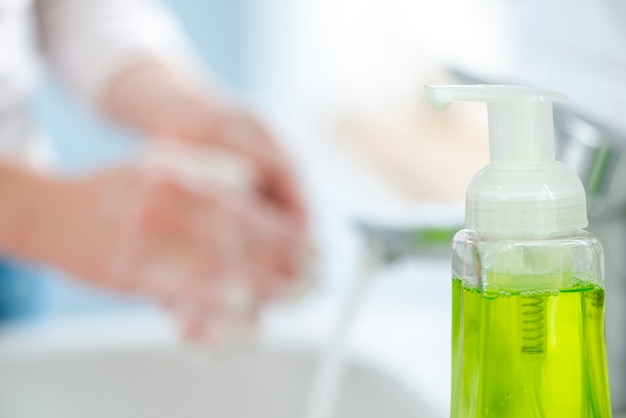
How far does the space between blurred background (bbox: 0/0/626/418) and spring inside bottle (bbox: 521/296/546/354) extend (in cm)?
9

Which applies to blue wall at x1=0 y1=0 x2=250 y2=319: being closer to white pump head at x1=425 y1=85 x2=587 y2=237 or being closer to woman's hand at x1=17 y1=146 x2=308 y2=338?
woman's hand at x1=17 y1=146 x2=308 y2=338

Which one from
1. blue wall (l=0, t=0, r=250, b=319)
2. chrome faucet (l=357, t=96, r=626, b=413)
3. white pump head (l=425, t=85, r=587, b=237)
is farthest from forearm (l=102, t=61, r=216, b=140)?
blue wall (l=0, t=0, r=250, b=319)

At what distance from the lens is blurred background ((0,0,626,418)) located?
1.12ft

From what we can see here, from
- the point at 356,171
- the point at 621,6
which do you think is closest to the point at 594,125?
the point at 621,6

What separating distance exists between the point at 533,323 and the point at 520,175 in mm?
36

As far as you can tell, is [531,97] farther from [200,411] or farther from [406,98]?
[406,98]

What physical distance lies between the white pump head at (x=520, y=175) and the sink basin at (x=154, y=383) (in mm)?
454

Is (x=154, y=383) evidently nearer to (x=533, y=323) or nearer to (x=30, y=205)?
(x=30, y=205)

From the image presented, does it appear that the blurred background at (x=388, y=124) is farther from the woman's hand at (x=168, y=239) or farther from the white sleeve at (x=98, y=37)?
the white sleeve at (x=98, y=37)

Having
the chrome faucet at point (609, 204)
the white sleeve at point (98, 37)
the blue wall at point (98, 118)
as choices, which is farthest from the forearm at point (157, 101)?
the blue wall at point (98, 118)

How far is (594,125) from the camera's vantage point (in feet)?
0.95

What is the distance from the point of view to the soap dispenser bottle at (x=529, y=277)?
0.22 meters

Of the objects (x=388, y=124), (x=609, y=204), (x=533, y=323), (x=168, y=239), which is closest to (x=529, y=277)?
(x=533, y=323)

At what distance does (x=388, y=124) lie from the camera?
1418mm
